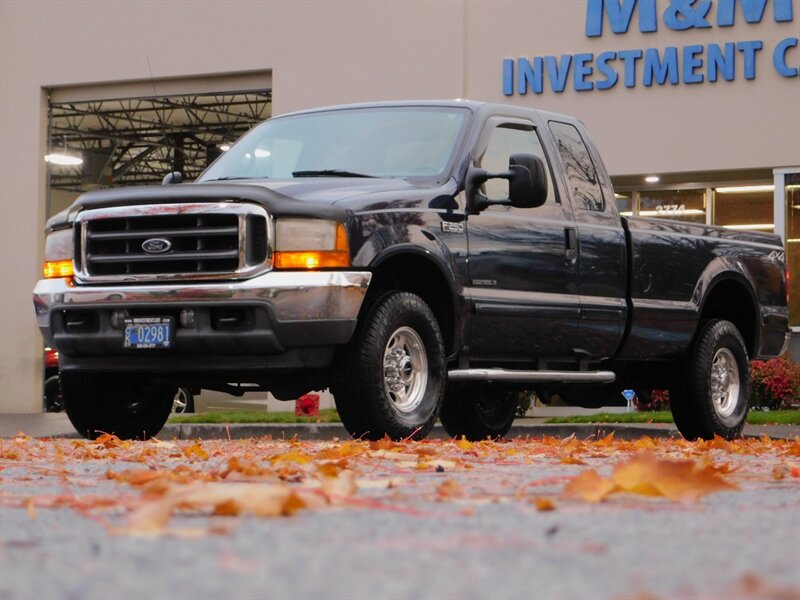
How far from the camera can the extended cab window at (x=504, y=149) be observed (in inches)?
367

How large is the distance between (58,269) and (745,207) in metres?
13.3

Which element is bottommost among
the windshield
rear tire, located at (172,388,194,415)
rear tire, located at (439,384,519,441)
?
rear tire, located at (172,388,194,415)

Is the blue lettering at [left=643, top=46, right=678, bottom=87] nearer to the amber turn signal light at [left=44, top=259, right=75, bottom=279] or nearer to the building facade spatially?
the building facade

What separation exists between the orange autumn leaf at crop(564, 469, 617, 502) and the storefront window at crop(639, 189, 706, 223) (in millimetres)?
16701

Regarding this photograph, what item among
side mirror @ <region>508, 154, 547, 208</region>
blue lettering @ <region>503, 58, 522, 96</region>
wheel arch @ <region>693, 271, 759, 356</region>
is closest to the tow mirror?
side mirror @ <region>508, 154, 547, 208</region>

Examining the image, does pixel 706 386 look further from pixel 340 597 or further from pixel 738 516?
pixel 340 597

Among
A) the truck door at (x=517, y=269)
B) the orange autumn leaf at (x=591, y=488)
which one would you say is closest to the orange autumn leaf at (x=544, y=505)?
the orange autumn leaf at (x=591, y=488)

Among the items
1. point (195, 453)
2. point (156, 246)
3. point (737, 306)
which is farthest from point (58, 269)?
point (737, 306)

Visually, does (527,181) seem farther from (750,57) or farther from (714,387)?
(750,57)

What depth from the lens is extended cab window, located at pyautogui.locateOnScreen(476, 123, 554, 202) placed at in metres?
9.32

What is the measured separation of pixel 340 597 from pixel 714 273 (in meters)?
8.63

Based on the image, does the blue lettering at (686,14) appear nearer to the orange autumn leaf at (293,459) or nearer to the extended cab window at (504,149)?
the extended cab window at (504,149)

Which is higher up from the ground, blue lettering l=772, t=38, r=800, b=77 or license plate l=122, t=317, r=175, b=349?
blue lettering l=772, t=38, r=800, b=77

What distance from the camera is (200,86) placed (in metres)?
22.4
